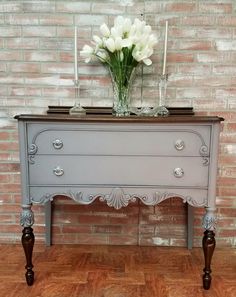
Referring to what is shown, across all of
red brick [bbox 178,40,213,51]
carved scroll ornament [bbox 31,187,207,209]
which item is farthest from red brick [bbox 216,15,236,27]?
carved scroll ornament [bbox 31,187,207,209]

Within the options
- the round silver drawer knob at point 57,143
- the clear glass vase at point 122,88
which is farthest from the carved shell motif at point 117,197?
the clear glass vase at point 122,88

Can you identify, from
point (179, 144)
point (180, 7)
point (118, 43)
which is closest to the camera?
point (179, 144)

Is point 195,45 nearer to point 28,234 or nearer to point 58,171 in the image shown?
point 58,171

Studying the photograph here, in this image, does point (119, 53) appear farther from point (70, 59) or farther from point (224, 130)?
point (224, 130)

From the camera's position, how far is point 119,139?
4.44ft

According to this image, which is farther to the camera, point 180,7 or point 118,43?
point 180,7

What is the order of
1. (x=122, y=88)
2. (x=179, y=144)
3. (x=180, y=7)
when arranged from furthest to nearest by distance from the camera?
1. (x=180, y=7)
2. (x=122, y=88)
3. (x=179, y=144)

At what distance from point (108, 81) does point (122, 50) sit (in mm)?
334

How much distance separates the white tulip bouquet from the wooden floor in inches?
34.6

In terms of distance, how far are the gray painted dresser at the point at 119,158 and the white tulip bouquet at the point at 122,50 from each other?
0.24 m

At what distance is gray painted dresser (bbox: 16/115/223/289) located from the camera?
1.34 metres

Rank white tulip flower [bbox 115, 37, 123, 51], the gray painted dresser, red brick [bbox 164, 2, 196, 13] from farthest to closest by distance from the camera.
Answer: red brick [bbox 164, 2, 196, 13]
white tulip flower [bbox 115, 37, 123, 51]
the gray painted dresser

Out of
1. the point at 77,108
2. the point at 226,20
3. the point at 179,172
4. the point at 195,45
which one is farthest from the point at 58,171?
the point at 226,20

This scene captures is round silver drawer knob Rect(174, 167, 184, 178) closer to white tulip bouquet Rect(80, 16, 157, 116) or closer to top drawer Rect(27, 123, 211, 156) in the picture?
top drawer Rect(27, 123, 211, 156)
